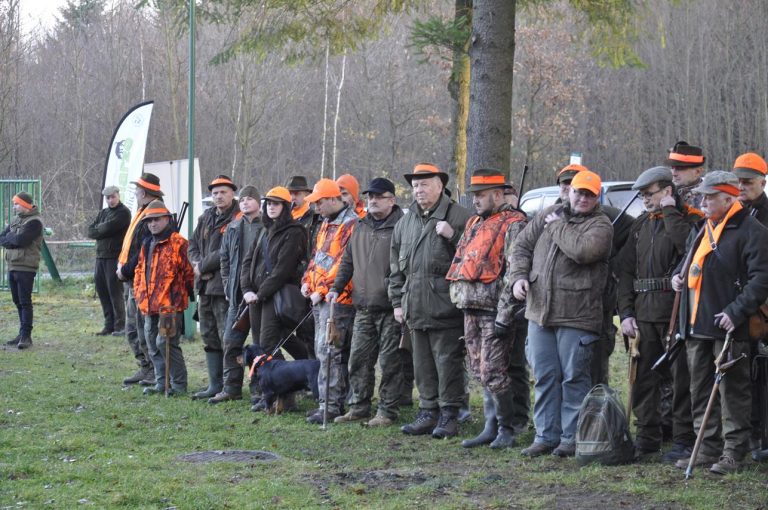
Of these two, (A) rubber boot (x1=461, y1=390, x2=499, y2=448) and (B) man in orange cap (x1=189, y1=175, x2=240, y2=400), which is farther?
(B) man in orange cap (x1=189, y1=175, x2=240, y2=400)

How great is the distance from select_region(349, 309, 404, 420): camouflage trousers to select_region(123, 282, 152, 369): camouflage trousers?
119 inches

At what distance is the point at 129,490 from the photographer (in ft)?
21.7

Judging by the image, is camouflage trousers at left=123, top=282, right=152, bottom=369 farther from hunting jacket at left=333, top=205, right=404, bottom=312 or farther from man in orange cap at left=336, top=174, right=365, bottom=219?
hunting jacket at left=333, top=205, right=404, bottom=312

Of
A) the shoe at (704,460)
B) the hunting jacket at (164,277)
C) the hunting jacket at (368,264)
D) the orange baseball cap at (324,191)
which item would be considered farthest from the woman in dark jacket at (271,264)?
the shoe at (704,460)

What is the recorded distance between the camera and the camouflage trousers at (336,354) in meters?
9.45

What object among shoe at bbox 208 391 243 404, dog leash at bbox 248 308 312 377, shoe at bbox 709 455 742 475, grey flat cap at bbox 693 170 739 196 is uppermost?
grey flat cap at bbox 693 170 739 196

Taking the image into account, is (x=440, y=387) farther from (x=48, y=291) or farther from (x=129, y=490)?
(x=48, y=291)

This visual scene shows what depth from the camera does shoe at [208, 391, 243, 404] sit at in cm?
1041

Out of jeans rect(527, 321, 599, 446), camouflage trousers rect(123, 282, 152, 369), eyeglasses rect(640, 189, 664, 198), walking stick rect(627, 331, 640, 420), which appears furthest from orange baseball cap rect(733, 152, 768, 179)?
camouflage trousers rect(123, 282, 152, 369)

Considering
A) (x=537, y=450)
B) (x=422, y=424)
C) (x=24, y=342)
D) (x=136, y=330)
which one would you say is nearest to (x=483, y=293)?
(x=537, y=450)

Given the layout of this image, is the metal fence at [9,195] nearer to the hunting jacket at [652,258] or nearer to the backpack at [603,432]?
the hunting jacket at [652,258]

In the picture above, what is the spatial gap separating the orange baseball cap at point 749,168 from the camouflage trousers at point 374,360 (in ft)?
10.5

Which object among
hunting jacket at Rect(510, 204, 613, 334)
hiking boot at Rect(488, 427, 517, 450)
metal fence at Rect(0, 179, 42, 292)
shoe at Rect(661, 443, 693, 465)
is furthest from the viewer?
metal fence at Rect(0, 179, 42, 292)

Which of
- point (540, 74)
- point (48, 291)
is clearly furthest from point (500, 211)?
point (540, 74)
